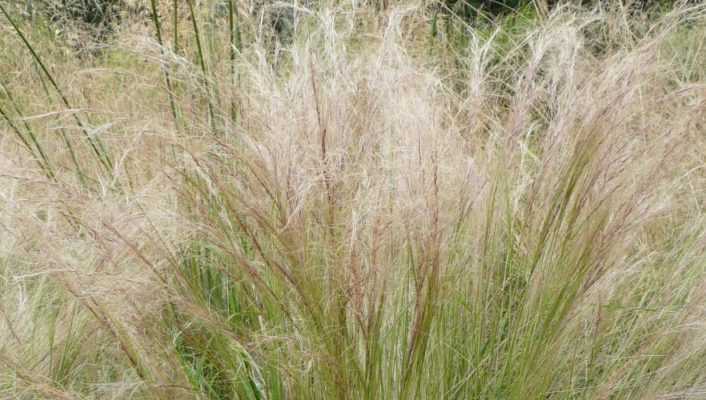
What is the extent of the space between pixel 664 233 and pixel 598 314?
2.76ft

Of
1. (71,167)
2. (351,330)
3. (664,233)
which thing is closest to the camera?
(351,330)

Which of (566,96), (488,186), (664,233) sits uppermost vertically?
(566,96)

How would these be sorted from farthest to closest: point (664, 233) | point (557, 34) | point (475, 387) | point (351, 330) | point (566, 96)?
A: point (664, 233)
point (557, 34)
point (566, 96)
point (475, 387)
point (351, 330)

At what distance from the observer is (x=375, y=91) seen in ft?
5.62

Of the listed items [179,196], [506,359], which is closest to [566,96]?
[506,359]

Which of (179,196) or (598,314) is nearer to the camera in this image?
(598,314)

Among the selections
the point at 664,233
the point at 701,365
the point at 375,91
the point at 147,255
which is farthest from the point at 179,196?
the point at 664,233

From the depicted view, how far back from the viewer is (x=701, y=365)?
1.74m

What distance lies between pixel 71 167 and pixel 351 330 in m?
1.38

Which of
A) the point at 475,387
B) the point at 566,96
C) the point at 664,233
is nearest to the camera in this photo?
the point at 475,387

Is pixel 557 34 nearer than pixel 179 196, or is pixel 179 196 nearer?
pixel 179 196

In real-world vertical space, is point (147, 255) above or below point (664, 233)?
above

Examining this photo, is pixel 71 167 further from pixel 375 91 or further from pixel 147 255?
pixel 375 91

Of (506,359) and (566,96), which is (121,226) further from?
(566,96)
